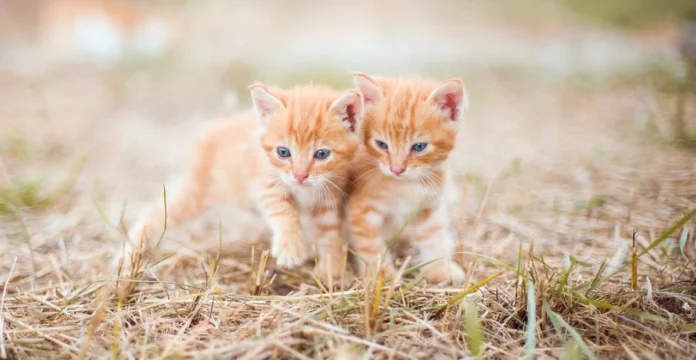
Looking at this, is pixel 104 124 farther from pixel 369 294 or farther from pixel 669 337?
pixel 669 337

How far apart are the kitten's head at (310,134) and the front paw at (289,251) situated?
183mm

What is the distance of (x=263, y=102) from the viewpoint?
1538mm

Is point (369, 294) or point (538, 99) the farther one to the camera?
point (538, 99)

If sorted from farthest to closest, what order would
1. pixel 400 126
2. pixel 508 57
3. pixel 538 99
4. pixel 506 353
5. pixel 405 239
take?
1. pixel 508 57
2. pixel 538 99
3. pixel 405 239
4. pixel 400 126
5. pixel 506 353

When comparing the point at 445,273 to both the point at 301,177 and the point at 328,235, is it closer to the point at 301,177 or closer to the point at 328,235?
the point at 328,235

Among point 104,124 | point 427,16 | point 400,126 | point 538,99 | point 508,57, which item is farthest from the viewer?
point 427,16


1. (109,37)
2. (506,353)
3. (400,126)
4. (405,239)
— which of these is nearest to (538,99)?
(405,239)

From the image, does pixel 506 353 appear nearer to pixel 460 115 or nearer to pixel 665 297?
pixel 665 297

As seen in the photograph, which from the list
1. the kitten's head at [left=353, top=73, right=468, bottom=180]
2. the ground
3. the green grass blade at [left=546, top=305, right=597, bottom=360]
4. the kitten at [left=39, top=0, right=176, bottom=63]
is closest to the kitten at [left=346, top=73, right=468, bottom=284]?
the kitten's head at [left=353, top=73, right=468, bottom=180]

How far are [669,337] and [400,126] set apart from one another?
33.7 inches

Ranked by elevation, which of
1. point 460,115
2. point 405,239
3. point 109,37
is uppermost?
point 109,37

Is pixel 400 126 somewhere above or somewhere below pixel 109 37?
below

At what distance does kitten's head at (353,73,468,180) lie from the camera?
57.5 inches

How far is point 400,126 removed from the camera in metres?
1.46
